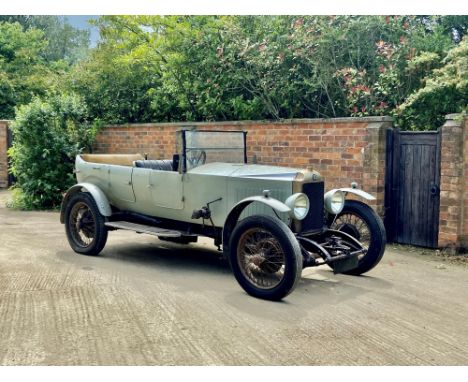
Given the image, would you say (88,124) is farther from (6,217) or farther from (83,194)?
(83,194)

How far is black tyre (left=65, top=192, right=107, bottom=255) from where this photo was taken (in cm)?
660

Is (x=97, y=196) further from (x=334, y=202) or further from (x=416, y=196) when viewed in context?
(x=416, y=196)

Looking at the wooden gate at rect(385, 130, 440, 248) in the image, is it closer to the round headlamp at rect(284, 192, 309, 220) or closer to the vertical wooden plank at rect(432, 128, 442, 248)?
the vertical wooden plank at rect(432, 128, 442, 248)

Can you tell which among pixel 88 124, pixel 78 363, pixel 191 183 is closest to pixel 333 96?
pixel 191 183

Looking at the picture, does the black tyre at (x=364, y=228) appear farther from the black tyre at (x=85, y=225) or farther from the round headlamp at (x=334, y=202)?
the black tyre at (x=85, y=225)

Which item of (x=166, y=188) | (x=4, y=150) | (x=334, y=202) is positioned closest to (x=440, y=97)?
(x=334, y=202)

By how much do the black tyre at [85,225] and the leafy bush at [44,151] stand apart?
12.9ft

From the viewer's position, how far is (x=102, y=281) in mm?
5535

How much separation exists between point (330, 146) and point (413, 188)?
4.06 ft

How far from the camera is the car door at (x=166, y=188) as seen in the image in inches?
241

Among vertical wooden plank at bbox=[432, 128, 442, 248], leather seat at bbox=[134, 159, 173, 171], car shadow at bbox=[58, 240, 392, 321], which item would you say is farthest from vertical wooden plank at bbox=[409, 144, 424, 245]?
leather seat at bbox=[134, 159, 173, 171]

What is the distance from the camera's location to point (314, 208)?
18.0 ft

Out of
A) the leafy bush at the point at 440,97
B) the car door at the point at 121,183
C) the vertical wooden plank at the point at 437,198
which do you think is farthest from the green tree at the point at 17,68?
the vertical wooden plank at the point at 437,198

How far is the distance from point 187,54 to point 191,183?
477 centimetres
